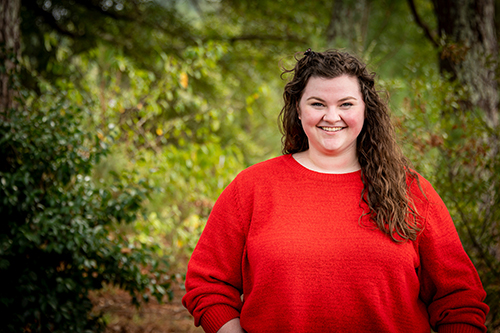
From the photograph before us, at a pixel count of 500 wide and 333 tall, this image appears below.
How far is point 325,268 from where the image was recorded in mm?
1495

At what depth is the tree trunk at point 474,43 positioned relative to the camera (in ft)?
11.4

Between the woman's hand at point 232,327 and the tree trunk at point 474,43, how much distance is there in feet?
9.62

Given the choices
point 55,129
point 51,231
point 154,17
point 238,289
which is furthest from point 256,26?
point 238,289

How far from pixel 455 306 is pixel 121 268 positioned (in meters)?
2.13

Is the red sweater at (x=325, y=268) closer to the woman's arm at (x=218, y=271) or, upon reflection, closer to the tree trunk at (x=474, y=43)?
the woman's arm at (x=218, y=271)

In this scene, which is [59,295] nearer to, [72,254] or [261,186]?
[72,254]

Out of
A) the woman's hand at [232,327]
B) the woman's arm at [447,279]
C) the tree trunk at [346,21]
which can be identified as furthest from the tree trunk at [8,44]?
the tree trunk at [346,21]

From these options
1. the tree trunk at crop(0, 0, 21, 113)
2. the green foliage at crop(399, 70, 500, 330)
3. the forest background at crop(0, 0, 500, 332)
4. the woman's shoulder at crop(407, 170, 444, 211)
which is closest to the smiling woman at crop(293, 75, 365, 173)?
the woman's shoulder at crop(407, 170, 444, 211)

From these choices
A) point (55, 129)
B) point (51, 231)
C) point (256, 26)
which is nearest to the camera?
point (51, 231)

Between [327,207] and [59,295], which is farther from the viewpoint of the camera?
[59,295]

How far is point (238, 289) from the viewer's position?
1.72 metres

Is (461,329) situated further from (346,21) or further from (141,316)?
(346,21)

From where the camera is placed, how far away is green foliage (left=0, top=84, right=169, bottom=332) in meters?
2.28

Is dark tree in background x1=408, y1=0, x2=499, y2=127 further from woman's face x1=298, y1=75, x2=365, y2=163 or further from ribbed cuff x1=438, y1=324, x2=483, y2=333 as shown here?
ribbed cuff x1=438, y1=324, x2=483, y2=333
